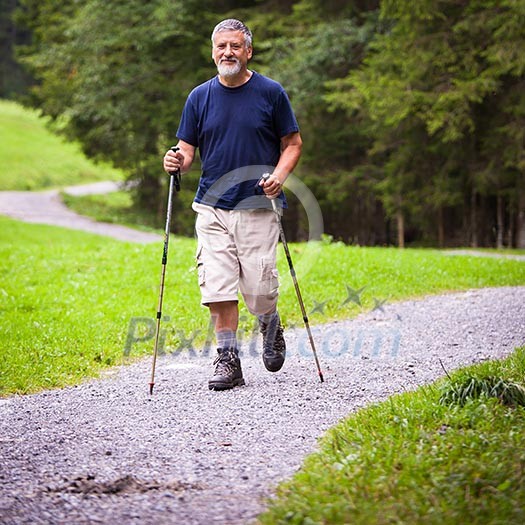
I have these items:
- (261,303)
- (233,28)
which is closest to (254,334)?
(261,303)

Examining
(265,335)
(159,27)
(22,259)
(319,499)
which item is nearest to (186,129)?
(265,335)

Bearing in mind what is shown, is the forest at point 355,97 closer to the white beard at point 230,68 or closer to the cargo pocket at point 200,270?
the white beard at point 230,68

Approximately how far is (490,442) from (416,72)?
1648cm

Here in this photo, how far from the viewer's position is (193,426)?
5.16 metres

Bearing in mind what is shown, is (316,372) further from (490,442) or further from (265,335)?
(490,442)

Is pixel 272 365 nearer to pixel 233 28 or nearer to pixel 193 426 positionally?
pixel 193 426

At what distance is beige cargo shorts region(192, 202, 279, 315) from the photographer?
6.36 m

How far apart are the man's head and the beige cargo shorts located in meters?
1.00

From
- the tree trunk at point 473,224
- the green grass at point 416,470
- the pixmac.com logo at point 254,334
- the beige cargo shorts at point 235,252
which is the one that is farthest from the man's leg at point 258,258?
the tree trunk at point 473,224

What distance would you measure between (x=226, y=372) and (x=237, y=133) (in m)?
1.71

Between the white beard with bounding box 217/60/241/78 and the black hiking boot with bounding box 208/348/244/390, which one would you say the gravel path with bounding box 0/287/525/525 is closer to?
the black hiking boot with bounding box 208/348/244/390

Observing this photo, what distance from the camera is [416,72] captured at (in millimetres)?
19750

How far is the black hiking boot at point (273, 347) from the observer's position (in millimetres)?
6648

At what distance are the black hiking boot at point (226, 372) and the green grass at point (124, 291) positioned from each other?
1138 mm
